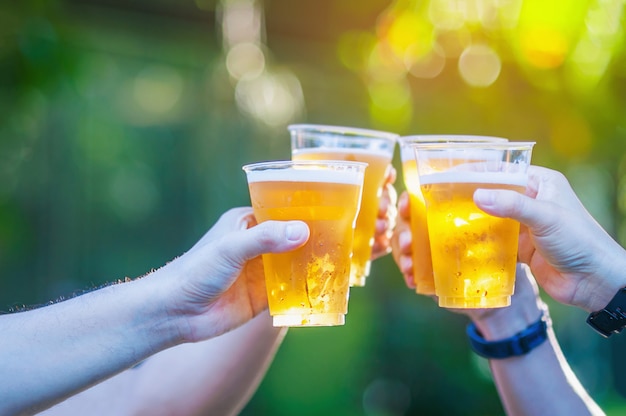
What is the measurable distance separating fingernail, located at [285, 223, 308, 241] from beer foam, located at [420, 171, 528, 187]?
1.18ft

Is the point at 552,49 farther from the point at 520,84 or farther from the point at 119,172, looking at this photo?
the point at 119,172

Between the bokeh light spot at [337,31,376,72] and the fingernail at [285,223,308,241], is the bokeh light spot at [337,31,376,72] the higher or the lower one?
the higher one

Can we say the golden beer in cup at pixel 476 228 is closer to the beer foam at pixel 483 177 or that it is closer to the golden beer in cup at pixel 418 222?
the beer foam at pixel 483 177

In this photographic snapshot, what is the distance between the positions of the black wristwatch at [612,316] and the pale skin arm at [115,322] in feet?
2.72

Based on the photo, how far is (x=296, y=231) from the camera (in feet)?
4.80

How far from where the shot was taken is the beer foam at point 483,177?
4.94 feet

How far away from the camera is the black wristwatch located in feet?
5.41

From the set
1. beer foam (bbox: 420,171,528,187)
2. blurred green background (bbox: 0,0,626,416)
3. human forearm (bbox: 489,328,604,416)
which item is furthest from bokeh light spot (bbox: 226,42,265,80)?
beer foam (bbox: 420,171,528,187)

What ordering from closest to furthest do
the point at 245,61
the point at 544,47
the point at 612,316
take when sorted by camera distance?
the point at 612,316, the point at 544,47, the point at 245,61

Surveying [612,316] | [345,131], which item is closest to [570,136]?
[345,131]

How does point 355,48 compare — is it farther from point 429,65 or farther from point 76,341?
point 76,341

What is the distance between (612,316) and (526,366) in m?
0.42

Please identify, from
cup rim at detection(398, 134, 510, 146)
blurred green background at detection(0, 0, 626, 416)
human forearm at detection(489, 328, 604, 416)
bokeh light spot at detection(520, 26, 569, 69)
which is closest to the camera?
cup rim at detection(398, 134, 510, 146)

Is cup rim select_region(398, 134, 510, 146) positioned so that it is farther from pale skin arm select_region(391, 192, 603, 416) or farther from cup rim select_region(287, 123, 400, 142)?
pale skin arm select_region(391, 192, 603, 416)
